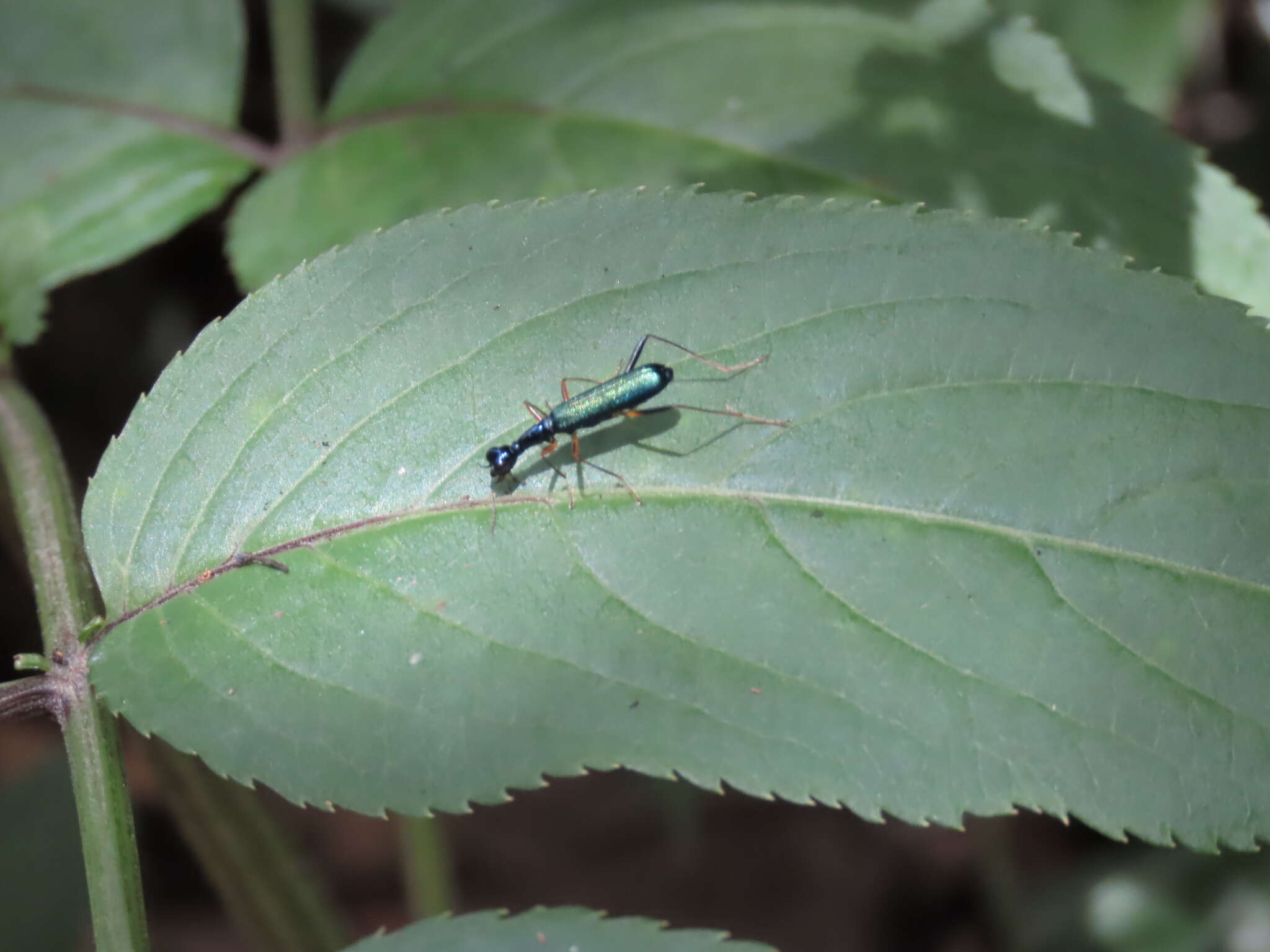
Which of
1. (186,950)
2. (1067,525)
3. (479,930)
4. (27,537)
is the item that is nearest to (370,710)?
(479,930)

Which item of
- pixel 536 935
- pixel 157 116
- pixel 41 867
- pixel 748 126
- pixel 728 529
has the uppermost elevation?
pixel 157 116

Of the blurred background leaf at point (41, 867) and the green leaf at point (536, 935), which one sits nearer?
the green leaf at point (536, 935)

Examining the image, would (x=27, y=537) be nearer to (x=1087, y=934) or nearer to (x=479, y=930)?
(x=479, y=930)

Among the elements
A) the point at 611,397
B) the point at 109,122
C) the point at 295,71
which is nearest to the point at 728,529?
the point at 611,397

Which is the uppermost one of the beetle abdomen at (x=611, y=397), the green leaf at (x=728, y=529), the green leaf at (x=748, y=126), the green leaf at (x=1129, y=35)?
the green leaf at (x=1129, y=35)

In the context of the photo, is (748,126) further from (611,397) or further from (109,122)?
(109,122)

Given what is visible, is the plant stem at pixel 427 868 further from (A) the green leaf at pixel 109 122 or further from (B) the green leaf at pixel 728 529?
(A) the green leaf at pixel 109 122

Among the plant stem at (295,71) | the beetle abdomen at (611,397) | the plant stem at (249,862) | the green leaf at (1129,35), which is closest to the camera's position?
the beetle abdomen at (611,397)

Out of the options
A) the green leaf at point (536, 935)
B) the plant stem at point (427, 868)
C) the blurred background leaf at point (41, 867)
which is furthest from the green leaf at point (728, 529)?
the blurred background leaf at point (41, 867)
